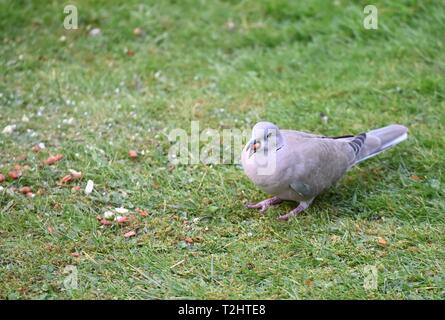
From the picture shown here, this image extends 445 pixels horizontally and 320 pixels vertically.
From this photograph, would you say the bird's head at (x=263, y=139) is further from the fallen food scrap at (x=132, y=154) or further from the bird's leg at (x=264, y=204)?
the fallen food scrap at (x=132, y=154)

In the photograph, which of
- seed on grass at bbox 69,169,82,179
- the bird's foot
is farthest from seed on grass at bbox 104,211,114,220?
the bird's foot

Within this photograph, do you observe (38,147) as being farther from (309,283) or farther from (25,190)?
(309,283)

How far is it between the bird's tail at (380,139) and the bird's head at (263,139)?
731mm

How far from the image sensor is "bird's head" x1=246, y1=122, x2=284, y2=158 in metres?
4.14

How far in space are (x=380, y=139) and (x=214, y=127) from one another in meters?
1.31

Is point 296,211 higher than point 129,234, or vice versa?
point 129,234

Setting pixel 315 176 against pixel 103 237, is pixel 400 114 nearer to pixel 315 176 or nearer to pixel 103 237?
pixel 315 176

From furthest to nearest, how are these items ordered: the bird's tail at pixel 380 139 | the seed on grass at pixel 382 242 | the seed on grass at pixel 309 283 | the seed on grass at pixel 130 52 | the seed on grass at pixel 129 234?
the seed on grass at pixel 130 52, the bird's tail at pixel 380 139, the seed on grass at pixel 129 234, the seed on grass at pixel 382 242, the seed on grass at pixel 309 283

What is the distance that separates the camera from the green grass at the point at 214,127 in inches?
152

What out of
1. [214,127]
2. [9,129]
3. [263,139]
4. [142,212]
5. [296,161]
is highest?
[263,139]

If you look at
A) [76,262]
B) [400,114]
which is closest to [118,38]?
[400,114]

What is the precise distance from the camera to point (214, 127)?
5410 millimetres

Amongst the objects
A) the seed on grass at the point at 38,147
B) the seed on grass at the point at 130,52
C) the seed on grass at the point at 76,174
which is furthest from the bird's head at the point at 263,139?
the seed on grass at the point at 130,52

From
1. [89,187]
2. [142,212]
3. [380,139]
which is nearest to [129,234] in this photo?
[142,212]
